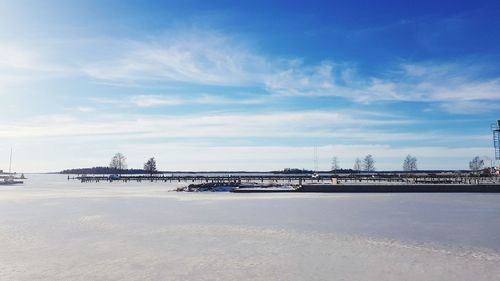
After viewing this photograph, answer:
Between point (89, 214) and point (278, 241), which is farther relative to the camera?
point (89, 214)

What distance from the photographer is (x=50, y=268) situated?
11.5 m

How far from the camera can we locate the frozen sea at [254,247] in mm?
10984

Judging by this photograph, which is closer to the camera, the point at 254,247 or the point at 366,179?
the point at 254,247

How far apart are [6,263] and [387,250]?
10.7 meters

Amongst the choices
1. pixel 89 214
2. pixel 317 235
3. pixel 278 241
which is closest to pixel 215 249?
pixel 278 241

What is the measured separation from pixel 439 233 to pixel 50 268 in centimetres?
1344

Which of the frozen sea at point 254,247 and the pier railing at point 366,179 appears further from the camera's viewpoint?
A: the pier railing at point 366,179

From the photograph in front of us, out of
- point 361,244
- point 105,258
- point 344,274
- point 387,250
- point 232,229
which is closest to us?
point 344,274

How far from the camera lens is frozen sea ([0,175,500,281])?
11.0 metres

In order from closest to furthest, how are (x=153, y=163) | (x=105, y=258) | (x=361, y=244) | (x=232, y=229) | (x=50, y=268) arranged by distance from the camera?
(x=50, y=268) → (x=105, y=258) → (x=361, y=244) → (x=232, y=229) → (x=153, y=163)

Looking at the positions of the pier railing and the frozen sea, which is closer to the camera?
the frozen sea

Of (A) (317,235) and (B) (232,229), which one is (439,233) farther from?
(B) (232,229)

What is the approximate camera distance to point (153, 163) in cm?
17250

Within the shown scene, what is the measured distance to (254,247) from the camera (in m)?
14.5
